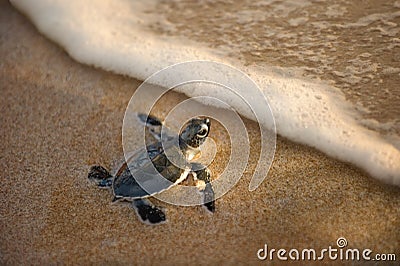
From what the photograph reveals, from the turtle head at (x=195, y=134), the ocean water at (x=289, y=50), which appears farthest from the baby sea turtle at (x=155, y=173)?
the ocean water at (x=289, y=50)

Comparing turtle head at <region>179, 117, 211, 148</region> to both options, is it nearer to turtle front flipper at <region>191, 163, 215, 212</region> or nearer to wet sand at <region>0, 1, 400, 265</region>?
turtle front flipper at <region>191, 163, 215, 212</region>

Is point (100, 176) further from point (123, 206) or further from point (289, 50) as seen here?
point (289, 50)

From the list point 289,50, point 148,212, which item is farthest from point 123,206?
point 289,50

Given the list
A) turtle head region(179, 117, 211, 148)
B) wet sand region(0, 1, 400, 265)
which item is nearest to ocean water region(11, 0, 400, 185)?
wet sand region(0, 1, 400, 265)

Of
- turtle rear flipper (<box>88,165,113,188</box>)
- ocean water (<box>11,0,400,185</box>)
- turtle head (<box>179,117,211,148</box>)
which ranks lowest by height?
turtle rear flipper (<box>88,165,113,188</box>)

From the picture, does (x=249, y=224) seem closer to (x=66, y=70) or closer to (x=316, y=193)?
(x=316, y=193)

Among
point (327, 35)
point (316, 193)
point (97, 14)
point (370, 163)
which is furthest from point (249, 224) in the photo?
point (97, 14)
